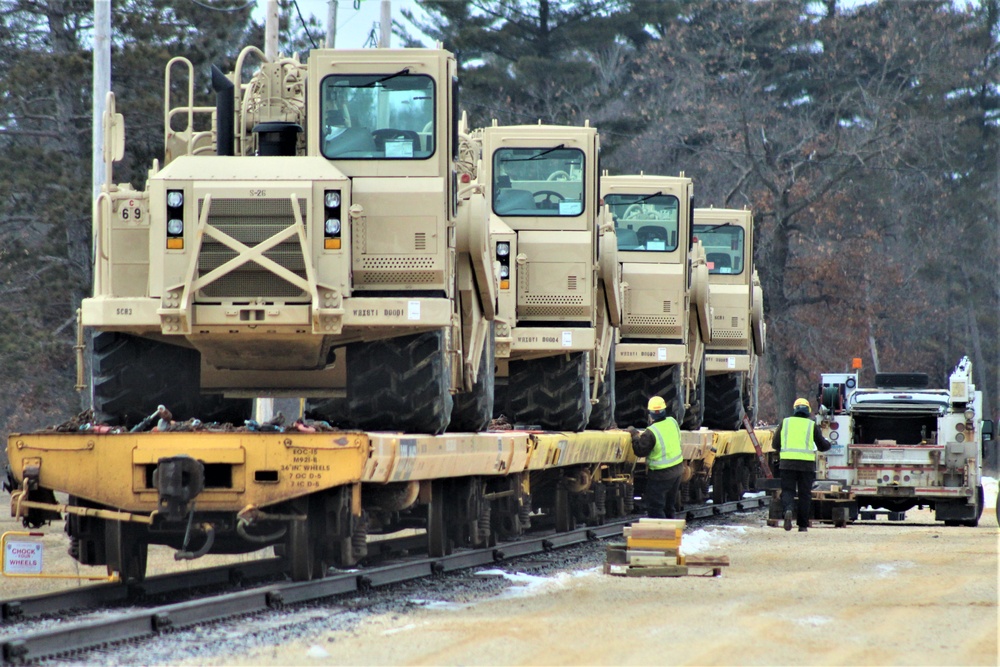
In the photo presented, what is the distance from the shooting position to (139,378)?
13031 mm

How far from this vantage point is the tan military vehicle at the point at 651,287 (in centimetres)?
2323

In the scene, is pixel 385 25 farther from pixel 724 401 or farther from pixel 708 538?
pixel 708 538

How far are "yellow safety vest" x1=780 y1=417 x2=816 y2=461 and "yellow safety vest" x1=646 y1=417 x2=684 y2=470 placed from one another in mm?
2682

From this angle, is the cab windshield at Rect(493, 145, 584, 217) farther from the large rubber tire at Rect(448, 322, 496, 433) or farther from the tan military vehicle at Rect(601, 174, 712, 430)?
the large rubber tire at Rect(448, 322, 496, 433)

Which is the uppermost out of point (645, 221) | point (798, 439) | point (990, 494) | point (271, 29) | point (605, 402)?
point (271, 29)

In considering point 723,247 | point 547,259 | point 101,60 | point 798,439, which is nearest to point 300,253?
point 547,259

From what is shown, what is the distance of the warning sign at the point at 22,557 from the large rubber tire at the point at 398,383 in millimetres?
2588

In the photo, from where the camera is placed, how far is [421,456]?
508 inches

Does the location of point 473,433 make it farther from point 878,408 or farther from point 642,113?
point 642,113

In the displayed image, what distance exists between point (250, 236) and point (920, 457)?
13.1 meters

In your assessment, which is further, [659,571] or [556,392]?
[556,392]

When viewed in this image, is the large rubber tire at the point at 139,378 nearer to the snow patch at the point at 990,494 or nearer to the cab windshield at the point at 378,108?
the cab windshield at the point at 378,108

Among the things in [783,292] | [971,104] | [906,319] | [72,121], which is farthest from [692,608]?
[971,104]

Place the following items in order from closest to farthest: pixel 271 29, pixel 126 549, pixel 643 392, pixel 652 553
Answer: pixel 126 549 → pixel 652 553 → pixel 271 29 → pixel 643 392
